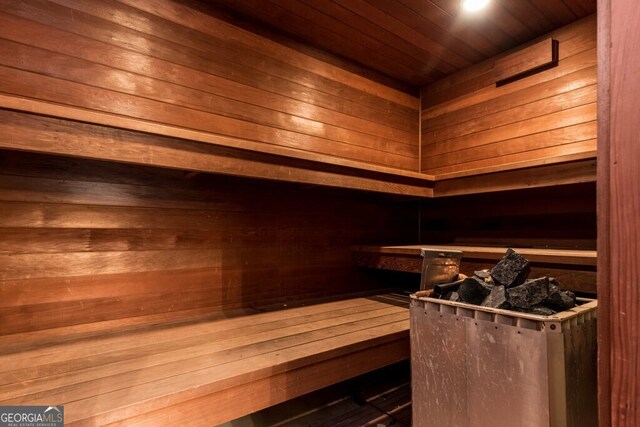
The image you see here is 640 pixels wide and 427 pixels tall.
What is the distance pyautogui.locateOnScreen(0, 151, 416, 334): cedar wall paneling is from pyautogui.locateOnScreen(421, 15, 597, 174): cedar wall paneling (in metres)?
0.95

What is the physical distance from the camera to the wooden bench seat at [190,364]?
1.04m

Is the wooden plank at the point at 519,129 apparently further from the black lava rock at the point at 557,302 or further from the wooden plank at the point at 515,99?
the black lava rock at the point at 557,302

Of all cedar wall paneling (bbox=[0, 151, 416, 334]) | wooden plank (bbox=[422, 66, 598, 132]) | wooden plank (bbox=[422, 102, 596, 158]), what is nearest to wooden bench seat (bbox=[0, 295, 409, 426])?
cedar wall paneling (bbox=[0, 151, 416, 334])

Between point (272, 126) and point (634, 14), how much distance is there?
184cm

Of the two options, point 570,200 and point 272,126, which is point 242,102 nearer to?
point 272,126

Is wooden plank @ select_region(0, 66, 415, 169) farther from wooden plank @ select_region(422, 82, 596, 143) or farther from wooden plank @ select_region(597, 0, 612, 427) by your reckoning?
wooden plank @ select_region(597, 0, 612, 427)

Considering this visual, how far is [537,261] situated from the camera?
5.48ft

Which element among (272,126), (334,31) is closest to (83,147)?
(272,126)

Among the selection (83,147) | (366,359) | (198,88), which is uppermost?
(198,88)

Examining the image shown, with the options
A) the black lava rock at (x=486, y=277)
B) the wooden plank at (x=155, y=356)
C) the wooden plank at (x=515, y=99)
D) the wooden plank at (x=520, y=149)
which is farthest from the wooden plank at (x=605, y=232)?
the wooden plank at (x=515, y=99)

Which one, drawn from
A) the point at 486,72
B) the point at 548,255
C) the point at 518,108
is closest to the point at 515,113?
the point at 518,108

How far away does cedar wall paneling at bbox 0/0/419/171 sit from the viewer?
143 centimetres

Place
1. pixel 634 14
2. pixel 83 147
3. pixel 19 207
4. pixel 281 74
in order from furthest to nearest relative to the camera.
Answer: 1. pixel 281 74
2. pixel 19 207
3. pixel 83 147
4. pixel 634 14

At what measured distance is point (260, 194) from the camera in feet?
7.21
